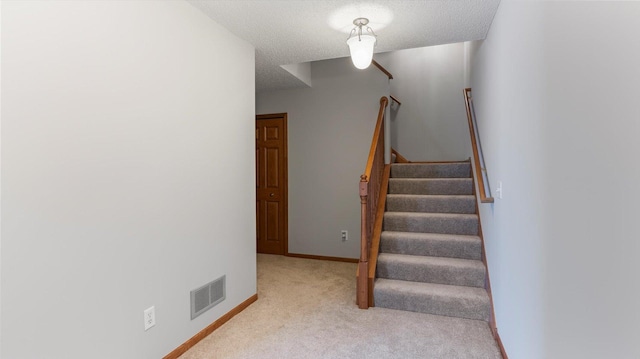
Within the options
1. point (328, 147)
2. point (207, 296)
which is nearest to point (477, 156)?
point (328, 147)

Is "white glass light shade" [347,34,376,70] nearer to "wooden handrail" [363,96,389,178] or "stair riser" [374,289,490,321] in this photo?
"wooden handrail" [363,96,389,178]

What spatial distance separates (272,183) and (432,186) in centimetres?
221

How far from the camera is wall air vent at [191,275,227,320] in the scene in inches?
89.1

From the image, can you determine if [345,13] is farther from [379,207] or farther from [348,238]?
[348,238]

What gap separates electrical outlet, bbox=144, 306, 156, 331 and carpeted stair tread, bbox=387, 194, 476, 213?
8.46 ft

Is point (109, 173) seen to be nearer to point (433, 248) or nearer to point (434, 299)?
point (434, 299)

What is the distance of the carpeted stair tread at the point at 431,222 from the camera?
3258 millimetres

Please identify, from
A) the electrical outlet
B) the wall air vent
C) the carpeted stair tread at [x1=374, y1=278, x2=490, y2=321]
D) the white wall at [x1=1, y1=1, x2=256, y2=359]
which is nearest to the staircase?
the carpeted stair tread at [x1=374, y1=278, x2=490, y2=321]

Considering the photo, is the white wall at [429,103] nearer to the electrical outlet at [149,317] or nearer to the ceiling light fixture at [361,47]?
the ceiling light fixture at [361,47]

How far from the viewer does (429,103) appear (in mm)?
4789

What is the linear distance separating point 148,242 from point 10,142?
84 cm

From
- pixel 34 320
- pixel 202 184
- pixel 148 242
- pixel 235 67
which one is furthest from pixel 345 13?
pixel 34 320

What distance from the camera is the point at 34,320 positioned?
4.41ft

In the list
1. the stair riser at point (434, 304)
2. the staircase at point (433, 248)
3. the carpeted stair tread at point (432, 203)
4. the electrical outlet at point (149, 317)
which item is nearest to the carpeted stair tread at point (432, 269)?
the staircase at point (433, 248)
